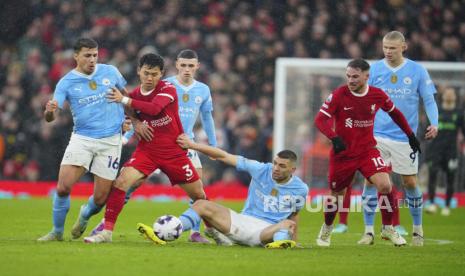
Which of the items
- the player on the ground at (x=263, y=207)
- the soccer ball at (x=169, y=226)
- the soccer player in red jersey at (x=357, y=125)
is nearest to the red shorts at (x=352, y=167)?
the soccer player in red jersey at (x=357, y=125)

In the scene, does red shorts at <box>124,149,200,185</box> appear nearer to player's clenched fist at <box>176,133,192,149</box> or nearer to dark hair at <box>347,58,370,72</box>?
player's clenched fist at <box>176,133,192,149</box>

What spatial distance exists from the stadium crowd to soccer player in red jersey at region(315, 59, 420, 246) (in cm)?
1120

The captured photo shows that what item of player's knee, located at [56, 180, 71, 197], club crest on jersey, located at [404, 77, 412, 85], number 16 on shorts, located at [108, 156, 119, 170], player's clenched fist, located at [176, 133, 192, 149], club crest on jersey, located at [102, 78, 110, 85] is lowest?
player's knee, located at [56, 180, 71, 197]

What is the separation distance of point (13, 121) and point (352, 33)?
926cm

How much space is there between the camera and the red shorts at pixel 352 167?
36.0ft

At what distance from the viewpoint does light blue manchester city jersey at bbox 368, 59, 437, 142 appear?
1187cm

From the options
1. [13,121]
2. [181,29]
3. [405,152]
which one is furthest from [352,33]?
[405,152]

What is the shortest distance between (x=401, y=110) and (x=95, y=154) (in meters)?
3.89

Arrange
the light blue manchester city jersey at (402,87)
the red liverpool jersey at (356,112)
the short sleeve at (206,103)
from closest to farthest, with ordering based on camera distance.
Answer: the red liverpool jersey at (356,112)
the light blue manchester city jersey at (402,87)
the short sleeve at (206,103)

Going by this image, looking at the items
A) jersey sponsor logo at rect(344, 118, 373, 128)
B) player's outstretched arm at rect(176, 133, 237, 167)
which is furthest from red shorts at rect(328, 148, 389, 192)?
player's outstretched arm at rect(176, 133, 237, 167)

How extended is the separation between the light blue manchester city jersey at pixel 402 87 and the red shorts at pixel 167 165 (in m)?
2.79

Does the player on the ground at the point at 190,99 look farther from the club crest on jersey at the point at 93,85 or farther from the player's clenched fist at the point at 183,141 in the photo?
the player's clenched fist at the point at 183,141


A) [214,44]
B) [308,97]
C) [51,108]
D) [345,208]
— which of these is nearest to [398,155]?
[345,208]

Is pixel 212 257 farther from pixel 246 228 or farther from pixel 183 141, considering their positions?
pixel 183 141
